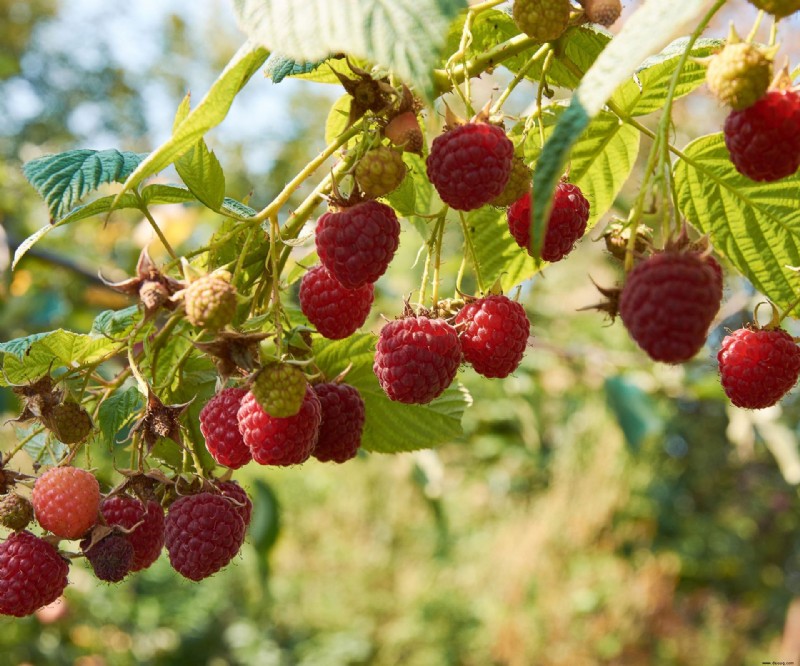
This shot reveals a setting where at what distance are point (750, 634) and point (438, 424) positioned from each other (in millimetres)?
7336

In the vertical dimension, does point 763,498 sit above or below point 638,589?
below

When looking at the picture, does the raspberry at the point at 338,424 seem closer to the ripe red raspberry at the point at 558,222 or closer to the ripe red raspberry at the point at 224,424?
the ripe red raspberry at the point at 224,424

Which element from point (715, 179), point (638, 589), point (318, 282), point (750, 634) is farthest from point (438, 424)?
point (750, 634)

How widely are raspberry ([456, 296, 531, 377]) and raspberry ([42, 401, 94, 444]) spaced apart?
334mm

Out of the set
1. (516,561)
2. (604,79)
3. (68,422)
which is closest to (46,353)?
(68,422)

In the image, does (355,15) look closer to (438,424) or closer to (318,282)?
(318,282)

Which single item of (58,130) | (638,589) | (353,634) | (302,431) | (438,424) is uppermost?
(302,431)

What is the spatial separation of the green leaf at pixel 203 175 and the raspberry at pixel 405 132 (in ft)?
0.57

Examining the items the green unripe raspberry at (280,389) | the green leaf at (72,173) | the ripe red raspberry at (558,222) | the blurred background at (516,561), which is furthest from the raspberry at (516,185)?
the blurred background at (516,561)

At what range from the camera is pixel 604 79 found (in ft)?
1.44

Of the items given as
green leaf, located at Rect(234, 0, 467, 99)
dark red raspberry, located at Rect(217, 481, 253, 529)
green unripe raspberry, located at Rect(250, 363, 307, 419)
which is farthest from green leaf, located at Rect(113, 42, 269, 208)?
dark red raspberry, located at Rect(217, 481, 253, 529)

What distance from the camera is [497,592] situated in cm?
628

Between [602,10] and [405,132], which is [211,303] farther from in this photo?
[602,10]

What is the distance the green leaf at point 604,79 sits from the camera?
43 centimetres
